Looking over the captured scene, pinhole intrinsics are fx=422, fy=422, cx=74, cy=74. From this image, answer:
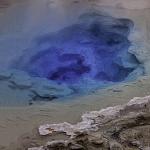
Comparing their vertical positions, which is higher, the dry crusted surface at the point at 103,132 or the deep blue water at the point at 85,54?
the deep blue water at the point at 85,54

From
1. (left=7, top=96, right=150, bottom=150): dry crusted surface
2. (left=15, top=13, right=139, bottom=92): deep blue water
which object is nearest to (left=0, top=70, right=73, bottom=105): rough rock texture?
(left=15, top=13, right=139, bottom=92): deep blue water

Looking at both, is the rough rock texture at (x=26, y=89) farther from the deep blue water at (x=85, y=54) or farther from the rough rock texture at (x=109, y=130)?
the rough rock texture at (x=109, y=130)

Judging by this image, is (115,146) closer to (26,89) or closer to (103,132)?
(103,132)

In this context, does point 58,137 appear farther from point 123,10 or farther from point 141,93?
point 123,10

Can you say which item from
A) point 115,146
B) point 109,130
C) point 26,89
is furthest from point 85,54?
point 115,146

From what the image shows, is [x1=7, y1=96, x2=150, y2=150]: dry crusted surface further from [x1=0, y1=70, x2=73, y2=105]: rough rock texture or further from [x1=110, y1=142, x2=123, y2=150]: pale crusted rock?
[x1=0, y1=70, x2=73, y2=105]: rough rock texture

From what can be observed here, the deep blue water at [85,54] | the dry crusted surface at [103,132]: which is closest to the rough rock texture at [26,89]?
the deep blue water at [85,54]

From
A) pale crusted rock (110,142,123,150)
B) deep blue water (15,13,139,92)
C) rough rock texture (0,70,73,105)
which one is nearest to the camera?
pale crusted rock (110,142,123,150)

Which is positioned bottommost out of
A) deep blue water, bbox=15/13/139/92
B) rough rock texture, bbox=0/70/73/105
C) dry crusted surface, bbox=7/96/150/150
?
dry crusted surface, bbox=7/96/150/150
